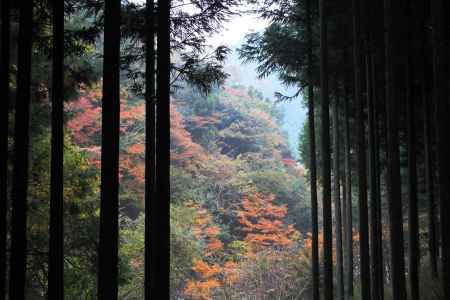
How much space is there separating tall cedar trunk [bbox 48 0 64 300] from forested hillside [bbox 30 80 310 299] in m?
2.83

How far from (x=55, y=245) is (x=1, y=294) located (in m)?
0.80

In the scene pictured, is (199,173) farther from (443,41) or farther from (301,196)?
(443,41)

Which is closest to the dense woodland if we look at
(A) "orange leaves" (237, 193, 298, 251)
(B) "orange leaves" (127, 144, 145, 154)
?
(B) "orange leaves" (127, 144, 145, 154)

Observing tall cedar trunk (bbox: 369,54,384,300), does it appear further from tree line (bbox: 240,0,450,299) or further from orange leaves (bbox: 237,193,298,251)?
orange leaves (bbox: 237,193,298,251)

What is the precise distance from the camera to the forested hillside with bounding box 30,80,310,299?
8914 millimetres

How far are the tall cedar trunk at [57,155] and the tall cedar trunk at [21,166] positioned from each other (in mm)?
320

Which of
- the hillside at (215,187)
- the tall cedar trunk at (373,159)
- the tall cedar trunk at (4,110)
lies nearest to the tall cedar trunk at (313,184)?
the tall cedar trunk at (373,159)

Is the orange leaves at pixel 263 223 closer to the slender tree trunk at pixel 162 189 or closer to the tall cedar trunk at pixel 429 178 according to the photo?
the tall cedar trunk at pixel 429 178

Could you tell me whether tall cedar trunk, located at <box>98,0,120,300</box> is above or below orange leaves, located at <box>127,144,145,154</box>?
below

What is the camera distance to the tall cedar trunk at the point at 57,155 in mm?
5195

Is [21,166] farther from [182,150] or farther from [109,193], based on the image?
[182,150]

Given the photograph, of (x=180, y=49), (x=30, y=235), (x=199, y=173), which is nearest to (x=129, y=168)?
(x=199, y=173)

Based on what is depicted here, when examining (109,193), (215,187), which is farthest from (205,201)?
(109,193)

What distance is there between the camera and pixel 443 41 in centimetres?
424
